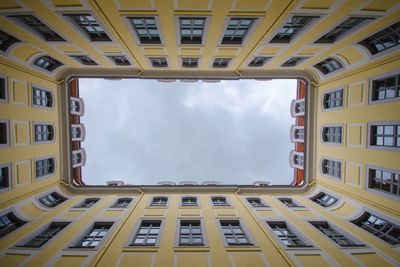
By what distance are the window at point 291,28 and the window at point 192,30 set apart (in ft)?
16.0

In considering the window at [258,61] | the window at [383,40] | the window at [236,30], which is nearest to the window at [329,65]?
the window at [383,40]

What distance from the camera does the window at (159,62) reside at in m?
22.6

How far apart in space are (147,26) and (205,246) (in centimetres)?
1334

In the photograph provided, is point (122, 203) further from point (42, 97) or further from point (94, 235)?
point (42, 97)

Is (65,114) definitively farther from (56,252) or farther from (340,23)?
(340,23)

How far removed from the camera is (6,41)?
56.5 feet

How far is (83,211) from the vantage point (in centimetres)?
2111

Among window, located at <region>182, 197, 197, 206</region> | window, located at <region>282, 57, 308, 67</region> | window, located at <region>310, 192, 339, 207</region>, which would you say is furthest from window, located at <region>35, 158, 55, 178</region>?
window, located at <region>310, 192, 339, 207</region>

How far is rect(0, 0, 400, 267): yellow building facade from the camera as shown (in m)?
14.8

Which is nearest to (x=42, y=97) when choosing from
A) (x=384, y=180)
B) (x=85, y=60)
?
(x=85, y=60)

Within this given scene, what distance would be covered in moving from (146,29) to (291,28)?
915cm

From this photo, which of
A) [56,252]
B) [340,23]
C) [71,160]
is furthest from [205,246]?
[71,160]

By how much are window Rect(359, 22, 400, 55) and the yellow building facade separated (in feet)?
0.29

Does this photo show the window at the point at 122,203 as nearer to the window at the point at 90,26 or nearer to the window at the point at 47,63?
the window at the point at 47,63
